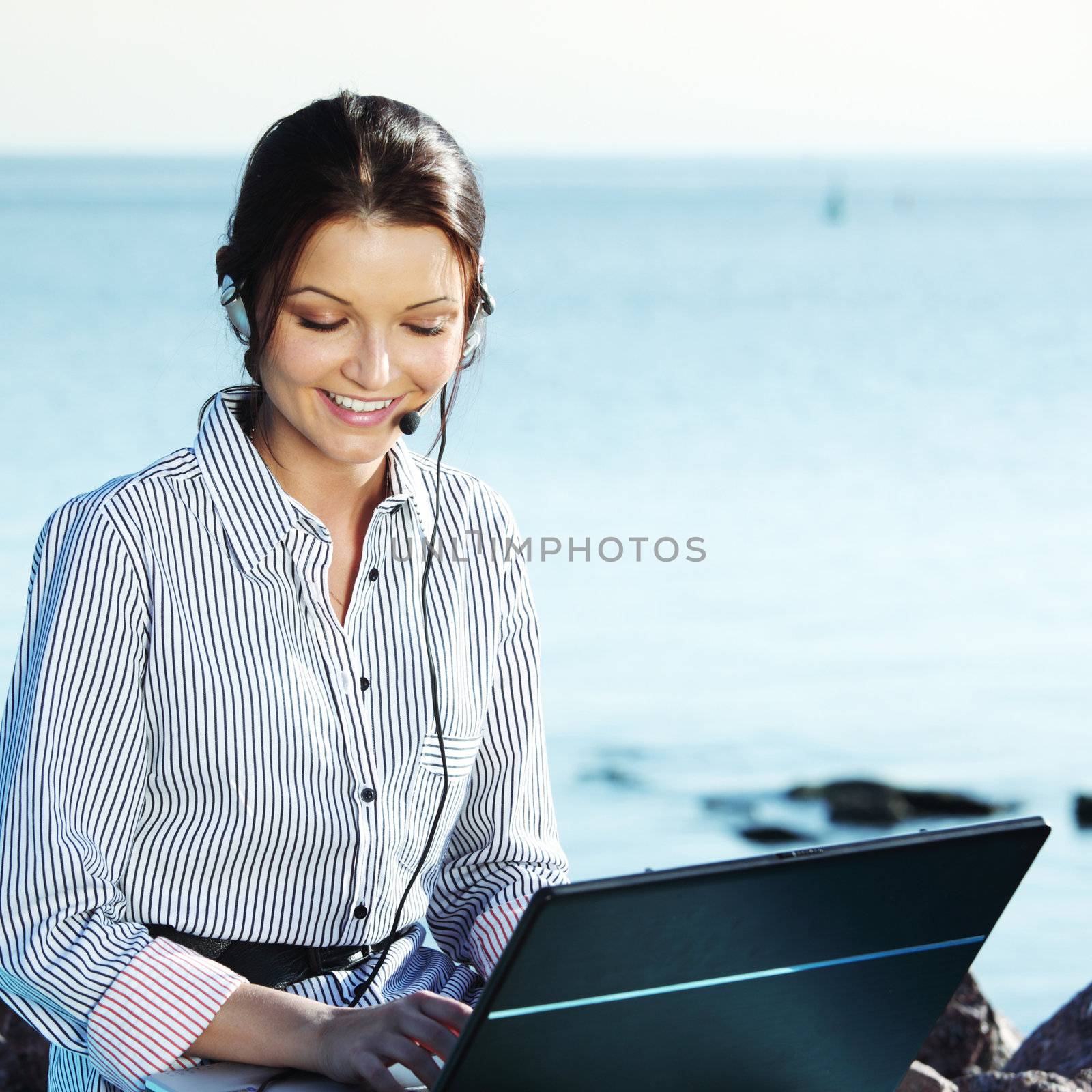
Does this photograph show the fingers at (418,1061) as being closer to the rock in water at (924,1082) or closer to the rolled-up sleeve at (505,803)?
the rolled-up sleeve at (505,803)

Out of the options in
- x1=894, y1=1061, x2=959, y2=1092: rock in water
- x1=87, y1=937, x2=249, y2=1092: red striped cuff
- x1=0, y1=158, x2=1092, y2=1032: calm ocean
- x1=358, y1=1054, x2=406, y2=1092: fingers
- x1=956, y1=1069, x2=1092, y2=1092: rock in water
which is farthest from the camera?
x1=0, y1=158, x2=1092, y2=1032: calm ocean

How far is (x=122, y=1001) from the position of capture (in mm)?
1535

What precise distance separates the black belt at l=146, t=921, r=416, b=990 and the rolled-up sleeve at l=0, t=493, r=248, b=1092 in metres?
0.07

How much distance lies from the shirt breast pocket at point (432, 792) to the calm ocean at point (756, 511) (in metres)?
0.51

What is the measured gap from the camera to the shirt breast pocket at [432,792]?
1815 millimetres

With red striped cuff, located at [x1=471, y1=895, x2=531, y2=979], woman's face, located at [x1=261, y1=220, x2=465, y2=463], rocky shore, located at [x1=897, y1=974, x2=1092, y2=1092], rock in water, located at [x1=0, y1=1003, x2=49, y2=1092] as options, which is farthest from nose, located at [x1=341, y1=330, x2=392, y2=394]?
rock in water, located at [x1=0, y1=1003, x2=49, y2=1092]

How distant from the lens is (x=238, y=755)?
5.51 feet

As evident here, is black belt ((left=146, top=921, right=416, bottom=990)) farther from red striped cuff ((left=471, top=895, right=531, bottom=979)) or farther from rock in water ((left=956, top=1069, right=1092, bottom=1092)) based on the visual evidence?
rock in water ((left=956, top=1069, right=1092, bottom=1092))

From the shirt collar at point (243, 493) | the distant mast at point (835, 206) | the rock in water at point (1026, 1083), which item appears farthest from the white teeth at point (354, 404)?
the distant mast at point (835, 206)

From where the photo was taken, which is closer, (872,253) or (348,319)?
(348,319)

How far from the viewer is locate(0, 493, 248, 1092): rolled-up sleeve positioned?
154cm

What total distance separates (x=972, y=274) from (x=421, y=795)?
1169 inches

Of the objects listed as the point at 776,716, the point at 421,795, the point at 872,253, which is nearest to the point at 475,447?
the point at 776,716

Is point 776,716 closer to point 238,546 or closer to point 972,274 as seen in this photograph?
point 238,546
